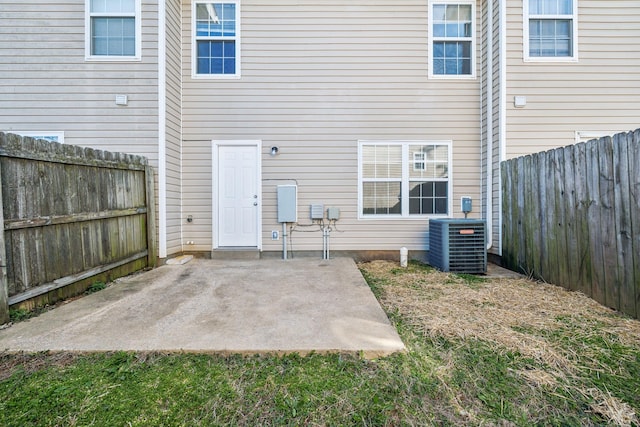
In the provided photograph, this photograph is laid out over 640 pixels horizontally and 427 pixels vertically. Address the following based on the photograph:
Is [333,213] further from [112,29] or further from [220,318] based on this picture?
[112,29]

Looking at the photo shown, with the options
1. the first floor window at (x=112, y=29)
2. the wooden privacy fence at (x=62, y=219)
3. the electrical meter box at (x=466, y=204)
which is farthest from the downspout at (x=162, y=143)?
the electrical meter box at (x=466, y=204)

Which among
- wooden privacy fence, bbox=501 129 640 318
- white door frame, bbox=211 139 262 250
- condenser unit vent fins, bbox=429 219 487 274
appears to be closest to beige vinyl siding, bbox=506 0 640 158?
wooden privacy fence, bbox=501 129 640 318

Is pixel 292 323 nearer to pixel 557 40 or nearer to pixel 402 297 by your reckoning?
pixel 402 297

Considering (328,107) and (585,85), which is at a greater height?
(585,85)

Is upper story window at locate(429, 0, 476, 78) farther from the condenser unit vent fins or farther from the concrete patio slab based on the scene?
the concrete patio slab

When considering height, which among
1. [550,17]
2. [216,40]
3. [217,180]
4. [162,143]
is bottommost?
[217,180]

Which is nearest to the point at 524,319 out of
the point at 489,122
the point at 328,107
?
the point at 489,122

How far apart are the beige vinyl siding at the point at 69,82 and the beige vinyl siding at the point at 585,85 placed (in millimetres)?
5899

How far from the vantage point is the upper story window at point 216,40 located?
17.9ft

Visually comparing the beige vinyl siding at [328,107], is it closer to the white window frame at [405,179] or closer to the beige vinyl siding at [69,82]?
the white window frame at [405,179]

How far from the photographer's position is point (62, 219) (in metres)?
3.26

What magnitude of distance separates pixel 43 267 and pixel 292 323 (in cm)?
257

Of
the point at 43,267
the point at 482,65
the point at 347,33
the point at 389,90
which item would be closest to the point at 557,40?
the point at 482,65

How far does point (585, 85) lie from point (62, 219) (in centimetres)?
773
